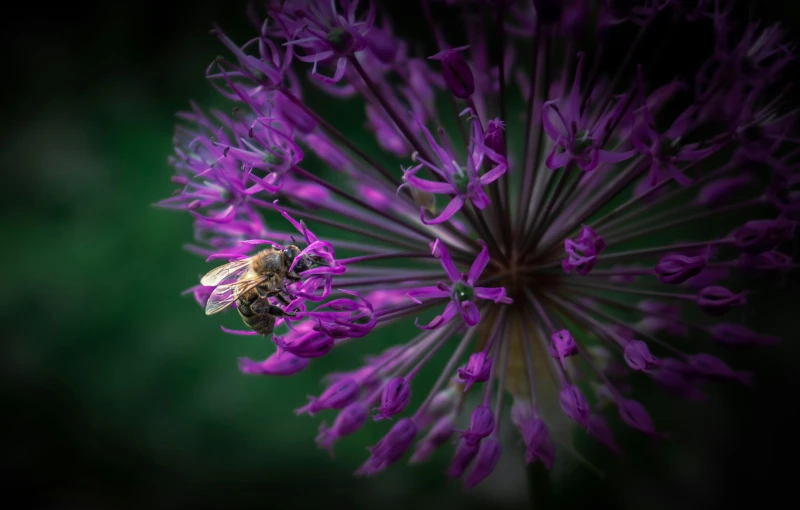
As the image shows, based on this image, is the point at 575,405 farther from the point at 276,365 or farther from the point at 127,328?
the point at 127,328

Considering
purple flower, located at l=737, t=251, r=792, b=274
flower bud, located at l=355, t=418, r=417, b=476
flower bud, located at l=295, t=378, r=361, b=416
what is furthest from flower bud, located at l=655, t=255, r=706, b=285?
flower bud, located at l=295, t=378, r=361, b=416

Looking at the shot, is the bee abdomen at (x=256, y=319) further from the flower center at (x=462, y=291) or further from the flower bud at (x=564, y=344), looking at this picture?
the flower bud at (x=564, y=344)

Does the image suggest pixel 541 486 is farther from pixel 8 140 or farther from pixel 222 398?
pixel 8 140

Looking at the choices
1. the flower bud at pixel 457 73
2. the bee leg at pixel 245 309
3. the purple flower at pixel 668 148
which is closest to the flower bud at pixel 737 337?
the purple flower at pixel 668 148

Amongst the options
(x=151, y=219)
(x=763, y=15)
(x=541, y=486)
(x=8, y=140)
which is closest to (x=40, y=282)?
(x=151, y=219)

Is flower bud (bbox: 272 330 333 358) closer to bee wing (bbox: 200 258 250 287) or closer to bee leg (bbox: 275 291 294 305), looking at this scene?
bee leg (bbox: 275 291 294 305)

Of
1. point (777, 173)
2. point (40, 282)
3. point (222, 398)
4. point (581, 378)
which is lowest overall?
point (581, 378)
